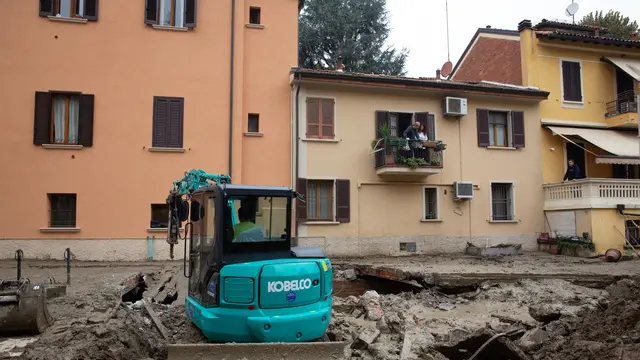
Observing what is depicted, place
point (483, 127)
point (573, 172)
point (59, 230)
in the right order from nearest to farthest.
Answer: point (59, 230)
point (573, 172)
point (483, 127)

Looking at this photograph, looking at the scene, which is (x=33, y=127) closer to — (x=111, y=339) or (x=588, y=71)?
(x=111, y=339)

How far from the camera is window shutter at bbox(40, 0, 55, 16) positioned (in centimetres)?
1484

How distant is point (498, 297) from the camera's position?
10391 millimetres

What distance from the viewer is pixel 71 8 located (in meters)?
15.1

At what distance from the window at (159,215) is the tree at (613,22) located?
28176 millimetres

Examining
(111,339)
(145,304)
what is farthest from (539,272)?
(111,339)

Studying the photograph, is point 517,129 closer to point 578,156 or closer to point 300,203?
point 578,156

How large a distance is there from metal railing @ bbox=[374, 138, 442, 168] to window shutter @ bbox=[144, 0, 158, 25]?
8600 mm

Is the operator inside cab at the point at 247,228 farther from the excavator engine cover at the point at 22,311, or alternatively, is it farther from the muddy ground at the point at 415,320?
the excavator engine cover at the point at 22,311

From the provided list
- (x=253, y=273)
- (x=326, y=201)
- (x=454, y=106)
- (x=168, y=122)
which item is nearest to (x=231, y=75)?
(x=168, y=122)

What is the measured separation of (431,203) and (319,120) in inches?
206

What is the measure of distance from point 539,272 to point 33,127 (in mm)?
15239

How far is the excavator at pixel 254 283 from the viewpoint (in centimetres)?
532

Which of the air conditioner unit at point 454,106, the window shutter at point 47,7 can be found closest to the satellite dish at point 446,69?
the air conditioner unit at point 454,106
